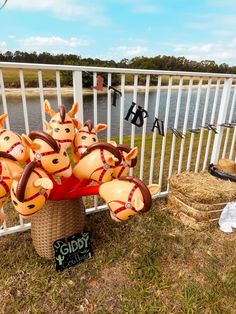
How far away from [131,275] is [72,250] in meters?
0.44

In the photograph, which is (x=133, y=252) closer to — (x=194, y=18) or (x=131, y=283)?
(x=131, y=283)

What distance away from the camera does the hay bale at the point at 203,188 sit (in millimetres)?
2174

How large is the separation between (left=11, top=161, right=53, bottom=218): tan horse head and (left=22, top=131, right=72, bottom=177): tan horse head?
0.04 metres

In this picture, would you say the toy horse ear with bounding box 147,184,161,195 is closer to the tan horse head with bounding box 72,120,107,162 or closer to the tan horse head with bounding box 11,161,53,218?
the tan horse head with bounding box 72,120,107,162

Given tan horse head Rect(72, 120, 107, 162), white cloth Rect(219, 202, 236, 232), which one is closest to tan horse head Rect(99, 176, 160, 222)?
tan horse head Rect(72, 120, 107, 162)

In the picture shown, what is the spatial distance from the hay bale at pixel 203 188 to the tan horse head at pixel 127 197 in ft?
3.08

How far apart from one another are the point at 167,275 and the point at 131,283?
26cm

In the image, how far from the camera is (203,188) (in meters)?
2.27

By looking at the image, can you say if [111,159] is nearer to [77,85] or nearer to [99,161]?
[99,161]

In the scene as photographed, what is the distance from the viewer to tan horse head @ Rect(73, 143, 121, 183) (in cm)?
143

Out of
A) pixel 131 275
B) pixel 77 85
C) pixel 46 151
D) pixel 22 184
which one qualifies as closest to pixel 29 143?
pixel 46 151

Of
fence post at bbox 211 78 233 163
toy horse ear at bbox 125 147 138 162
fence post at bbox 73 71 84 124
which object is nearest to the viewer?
toy horse ear at bbox 125 147 138 162

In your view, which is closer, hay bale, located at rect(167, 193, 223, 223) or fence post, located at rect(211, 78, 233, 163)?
hay bale, located at rect(167, 193, 223, 223)

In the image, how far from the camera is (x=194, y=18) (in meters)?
4.83
